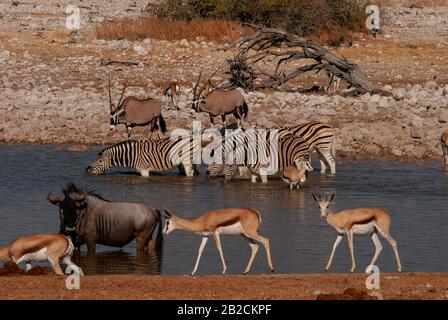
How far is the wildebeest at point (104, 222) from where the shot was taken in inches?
559

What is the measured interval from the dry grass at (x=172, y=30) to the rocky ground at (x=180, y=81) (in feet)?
1.60

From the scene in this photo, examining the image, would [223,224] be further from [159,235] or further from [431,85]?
[431,85]

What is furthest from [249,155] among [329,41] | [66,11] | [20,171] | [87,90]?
[66,11]

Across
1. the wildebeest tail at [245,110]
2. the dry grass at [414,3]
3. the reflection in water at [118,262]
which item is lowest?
the reflection in water at [118,262]

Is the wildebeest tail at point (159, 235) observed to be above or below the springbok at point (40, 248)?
below

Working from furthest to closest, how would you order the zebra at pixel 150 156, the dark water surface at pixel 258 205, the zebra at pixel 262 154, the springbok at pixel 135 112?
1. the springbok at pixel 135 112
2. the zebra at pixel 150 156
3. the zebra at pixel 262 154
4. the dark water surface at pixel 258 205

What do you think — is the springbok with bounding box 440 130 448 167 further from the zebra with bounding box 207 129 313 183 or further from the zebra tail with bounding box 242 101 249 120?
the zebra tail with bounding box 242 101 249 120

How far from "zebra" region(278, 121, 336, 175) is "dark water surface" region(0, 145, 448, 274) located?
30 centimetres

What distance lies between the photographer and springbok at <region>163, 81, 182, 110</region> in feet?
80.2

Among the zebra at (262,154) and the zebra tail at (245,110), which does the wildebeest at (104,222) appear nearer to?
the zebra at (262,154)

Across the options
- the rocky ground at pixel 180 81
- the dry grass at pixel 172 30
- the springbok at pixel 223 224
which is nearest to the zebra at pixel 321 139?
the rocky ground at pixel 180 81

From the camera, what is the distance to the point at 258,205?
17.6 metres

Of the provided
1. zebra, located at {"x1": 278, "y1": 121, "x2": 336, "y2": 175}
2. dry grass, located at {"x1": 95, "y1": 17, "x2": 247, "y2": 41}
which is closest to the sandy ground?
zebra, located at {"x1": 278, "y1": 121, "x2": 336, "y2": 175}

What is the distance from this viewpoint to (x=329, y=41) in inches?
1266
